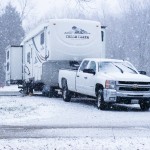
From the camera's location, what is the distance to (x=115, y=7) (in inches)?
2611

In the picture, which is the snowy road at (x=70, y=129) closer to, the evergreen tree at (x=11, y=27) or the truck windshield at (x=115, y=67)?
the truck windshield at (x=115, y=67)

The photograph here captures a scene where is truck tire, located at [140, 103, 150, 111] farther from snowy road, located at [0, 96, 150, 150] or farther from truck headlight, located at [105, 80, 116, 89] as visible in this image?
truck headlight, located at [105, 80, 116, 89]

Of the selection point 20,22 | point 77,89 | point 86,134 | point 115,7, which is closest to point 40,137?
point 86,134

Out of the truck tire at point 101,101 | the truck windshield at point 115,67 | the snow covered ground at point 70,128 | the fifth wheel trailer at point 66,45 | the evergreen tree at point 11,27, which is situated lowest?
the snow covered ground at point 70,128

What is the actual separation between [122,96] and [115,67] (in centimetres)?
195

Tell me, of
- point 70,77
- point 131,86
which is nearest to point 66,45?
point 70,77

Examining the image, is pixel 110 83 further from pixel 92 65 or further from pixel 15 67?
pixel 15 67

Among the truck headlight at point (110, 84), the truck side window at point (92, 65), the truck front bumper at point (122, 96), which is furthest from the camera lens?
the truck side window at point (92, 65)

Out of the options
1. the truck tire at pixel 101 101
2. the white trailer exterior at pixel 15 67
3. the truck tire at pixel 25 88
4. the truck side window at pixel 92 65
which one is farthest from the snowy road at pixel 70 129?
the white trailer exterior at pixel 15 67

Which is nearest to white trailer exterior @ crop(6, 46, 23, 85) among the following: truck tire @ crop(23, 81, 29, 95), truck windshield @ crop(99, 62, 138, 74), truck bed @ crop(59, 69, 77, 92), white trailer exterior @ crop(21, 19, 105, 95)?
truck tire @ crop(23, 81, 29, 95)

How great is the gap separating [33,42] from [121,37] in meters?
42.7

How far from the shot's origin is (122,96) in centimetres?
1523

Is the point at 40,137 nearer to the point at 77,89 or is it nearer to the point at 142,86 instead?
the point at 142,86

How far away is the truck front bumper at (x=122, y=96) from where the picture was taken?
49.8 ft
